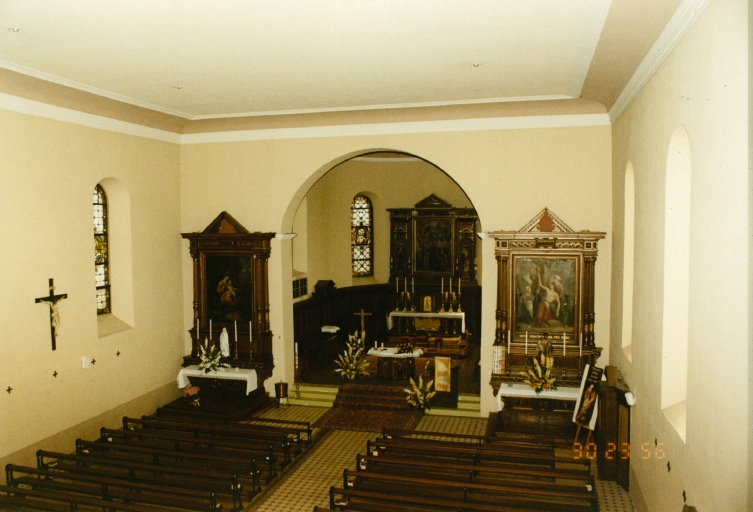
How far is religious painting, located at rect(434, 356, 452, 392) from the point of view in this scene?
1345cm

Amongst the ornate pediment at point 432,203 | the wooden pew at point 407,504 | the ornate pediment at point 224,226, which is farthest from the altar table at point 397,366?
the ornate pediment at point 432,203

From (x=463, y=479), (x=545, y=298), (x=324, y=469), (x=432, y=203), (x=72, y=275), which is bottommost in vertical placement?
(x=324, y=469)

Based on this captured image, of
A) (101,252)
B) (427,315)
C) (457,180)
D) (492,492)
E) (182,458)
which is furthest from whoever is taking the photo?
(427,315)

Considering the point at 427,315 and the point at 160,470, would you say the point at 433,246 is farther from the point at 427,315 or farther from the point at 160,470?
the point at 160,470

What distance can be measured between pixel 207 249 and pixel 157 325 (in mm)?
2042

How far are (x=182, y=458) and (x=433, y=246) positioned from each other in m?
11.7

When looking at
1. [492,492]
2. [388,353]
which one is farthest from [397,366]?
[492,492]

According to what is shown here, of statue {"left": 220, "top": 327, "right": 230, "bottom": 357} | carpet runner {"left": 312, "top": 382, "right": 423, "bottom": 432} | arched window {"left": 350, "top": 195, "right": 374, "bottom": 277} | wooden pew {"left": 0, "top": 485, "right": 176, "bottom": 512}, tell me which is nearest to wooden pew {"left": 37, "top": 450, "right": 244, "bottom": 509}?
wooden pew {"left": 0, "top": 485, "right": 176, "bottom": 512}

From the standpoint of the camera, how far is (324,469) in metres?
10.6

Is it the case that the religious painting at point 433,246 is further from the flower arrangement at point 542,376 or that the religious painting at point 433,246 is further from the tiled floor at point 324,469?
the flower arrangement at point 542,376

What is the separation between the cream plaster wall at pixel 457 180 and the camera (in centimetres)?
1249

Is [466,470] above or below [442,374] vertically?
below

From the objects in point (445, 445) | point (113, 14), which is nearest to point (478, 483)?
point (445, 445)

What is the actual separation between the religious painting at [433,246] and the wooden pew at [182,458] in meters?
11.1
